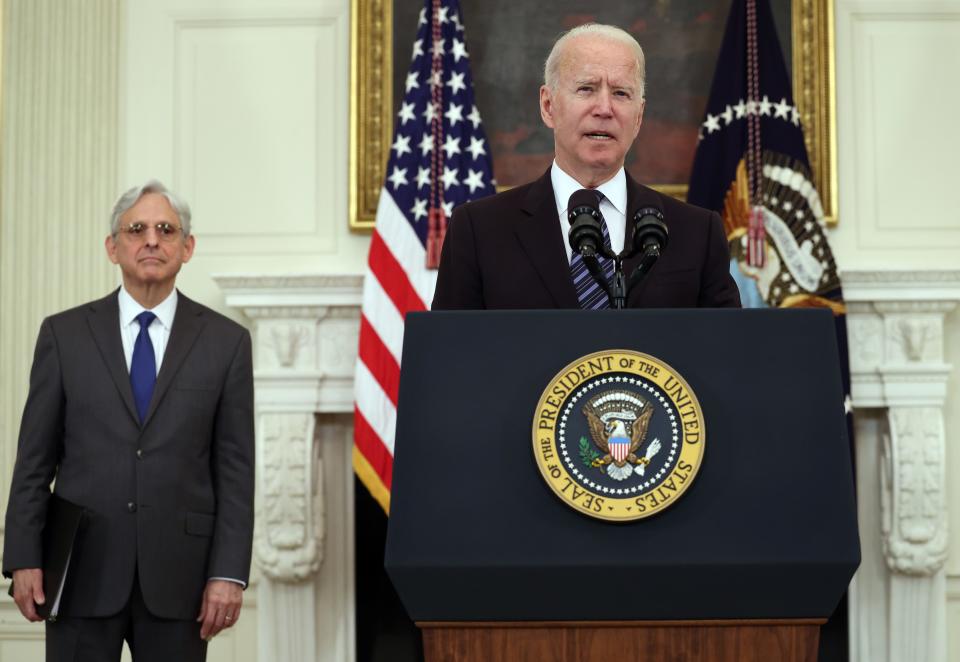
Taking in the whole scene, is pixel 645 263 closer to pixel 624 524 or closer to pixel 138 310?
pixel 624 524

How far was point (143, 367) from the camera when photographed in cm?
Result: 335

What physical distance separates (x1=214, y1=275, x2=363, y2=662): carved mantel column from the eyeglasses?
5.71 ft

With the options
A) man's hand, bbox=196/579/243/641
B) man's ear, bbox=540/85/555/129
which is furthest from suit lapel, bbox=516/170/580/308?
man's hand, bbox=196/579/243/641

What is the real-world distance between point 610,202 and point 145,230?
67.9 inches

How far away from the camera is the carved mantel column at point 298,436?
16.9 feet

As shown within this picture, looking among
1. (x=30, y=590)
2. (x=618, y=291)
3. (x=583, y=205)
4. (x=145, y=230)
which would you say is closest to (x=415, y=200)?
(x=145, y=230)

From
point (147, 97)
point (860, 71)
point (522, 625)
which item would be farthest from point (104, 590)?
point (860, 71)

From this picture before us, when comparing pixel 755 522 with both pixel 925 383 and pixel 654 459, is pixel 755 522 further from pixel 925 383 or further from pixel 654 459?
pixel 925 383

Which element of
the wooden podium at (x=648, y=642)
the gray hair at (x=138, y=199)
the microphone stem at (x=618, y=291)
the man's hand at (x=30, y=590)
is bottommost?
the wooden podium at (x=648, y=642)

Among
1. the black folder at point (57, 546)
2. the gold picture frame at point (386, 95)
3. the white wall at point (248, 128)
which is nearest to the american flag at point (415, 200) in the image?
the gold picture frame at point (386, 95)

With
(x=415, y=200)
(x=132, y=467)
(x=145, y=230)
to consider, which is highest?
(x=415, y=200)

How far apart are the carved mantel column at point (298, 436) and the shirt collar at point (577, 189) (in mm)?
3106

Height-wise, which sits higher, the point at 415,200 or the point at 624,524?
the point at 415,200

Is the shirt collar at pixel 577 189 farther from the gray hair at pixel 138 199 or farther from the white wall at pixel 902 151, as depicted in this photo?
the white wall at pixel 902 151
